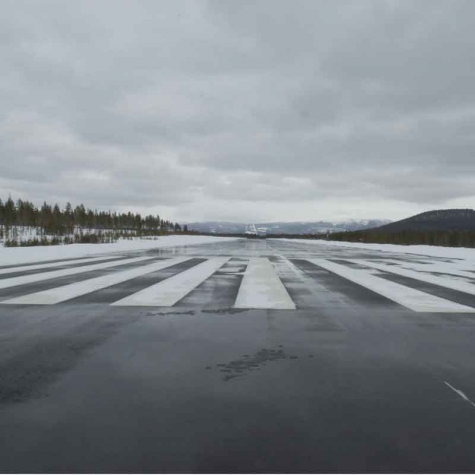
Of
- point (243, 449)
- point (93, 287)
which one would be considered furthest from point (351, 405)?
point (93, 287)

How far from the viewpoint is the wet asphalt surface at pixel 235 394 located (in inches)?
79.5

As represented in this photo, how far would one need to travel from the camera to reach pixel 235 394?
2812 mm

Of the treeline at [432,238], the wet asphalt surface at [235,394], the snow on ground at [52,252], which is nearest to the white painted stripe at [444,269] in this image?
the wet asphalt surface at [235,394]

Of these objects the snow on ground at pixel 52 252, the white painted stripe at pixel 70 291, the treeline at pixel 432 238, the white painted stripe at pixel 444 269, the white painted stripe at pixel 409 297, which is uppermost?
the treeline at pixel 432 238

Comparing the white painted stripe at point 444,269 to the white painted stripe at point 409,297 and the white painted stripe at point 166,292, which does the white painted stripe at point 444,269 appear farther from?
the white painted stripe at point 166,292

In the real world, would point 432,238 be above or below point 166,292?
above

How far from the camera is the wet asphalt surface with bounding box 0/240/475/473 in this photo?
2.02 m

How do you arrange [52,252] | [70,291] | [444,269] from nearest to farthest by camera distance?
1. [70,291]
2. [444,269]
3. [52,252]

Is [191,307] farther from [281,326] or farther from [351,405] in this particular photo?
[351,405]

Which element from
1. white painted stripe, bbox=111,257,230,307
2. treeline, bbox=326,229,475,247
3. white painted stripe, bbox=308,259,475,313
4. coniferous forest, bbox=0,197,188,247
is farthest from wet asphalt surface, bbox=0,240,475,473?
coniferous forest, bbox=0,197,188,247

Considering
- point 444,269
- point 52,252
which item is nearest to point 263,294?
point 444,269

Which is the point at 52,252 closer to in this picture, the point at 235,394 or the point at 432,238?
the point at 235,394

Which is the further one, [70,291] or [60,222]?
[60,222]

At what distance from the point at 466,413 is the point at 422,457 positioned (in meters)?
0.76
